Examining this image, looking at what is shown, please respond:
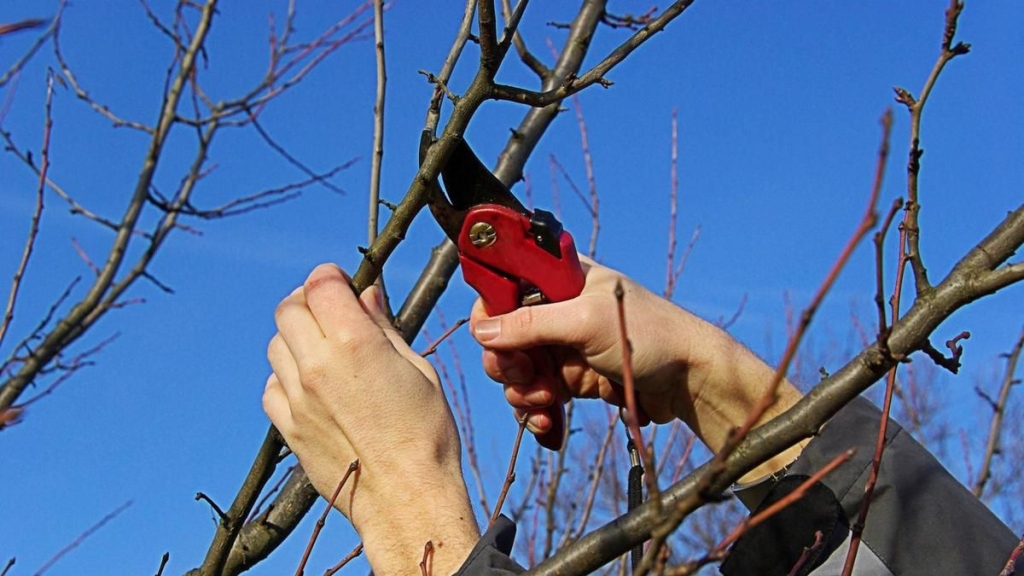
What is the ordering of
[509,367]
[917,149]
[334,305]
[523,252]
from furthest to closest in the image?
[509,367], [523,252], [334,305], [917,149]

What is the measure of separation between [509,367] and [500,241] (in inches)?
10.7

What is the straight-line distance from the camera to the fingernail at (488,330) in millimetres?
1933

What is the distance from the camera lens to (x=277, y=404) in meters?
1.79

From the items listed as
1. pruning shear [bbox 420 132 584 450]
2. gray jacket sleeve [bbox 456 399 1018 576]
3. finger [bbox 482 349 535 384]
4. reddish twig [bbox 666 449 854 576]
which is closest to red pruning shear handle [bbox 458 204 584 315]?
pruning shear [bbox 420 132 584 450]

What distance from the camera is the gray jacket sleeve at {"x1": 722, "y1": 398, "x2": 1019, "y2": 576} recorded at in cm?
163

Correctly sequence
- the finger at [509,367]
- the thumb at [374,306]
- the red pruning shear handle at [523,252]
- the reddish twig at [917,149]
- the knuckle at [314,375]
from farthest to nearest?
1. the finger at [509,367]
2. the red pruning shear handle at [523,252]
3. the thumb at [374,306]
4. the knuckle at [314,375]
5. the reddish twig at [917,149]

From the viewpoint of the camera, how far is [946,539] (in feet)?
5.36

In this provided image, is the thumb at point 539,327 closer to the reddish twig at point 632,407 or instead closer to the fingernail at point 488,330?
the fingernail at point 488,330

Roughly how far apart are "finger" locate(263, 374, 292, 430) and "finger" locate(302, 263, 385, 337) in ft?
0.58

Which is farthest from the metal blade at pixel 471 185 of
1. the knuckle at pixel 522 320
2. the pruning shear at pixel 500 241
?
the knuckle at pixel 522 320

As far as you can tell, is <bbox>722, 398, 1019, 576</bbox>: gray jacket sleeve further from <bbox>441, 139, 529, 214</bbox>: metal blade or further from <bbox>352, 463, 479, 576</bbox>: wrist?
<bbox>441, 139, 529, 214</bbox>: metal blade

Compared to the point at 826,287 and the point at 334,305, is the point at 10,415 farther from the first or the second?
the point at 334,305

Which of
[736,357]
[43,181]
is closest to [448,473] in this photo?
[736,357]

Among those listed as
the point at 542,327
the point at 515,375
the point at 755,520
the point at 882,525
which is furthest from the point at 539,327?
the point at 755,520
